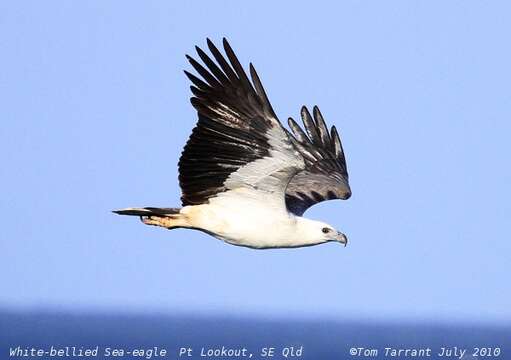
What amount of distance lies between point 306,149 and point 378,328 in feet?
397

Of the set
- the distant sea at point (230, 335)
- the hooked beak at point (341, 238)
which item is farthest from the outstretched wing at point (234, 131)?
the distant sea at point (230, 335)

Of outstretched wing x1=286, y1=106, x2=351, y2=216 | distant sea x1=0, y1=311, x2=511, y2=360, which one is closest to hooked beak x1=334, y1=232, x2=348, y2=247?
outstretched wing x1=286, y1=106, x2=351, y2=216

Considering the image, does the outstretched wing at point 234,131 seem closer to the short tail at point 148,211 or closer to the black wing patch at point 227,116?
the black wing patch at point 227,116

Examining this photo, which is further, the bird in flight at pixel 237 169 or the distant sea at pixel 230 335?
the distant sea at pixel 230 335

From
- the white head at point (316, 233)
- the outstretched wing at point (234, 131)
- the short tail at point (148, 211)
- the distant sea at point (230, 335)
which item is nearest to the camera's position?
the outstretched wing at point (234, 131)

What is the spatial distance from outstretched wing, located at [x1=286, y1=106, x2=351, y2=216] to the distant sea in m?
62.4

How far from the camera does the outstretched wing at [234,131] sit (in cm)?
1549

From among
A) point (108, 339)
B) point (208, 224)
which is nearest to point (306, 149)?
point (208, 224)

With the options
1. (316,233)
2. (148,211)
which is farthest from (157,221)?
(316,233)

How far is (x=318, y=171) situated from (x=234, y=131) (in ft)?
9.82

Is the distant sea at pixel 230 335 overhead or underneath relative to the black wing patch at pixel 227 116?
underneath

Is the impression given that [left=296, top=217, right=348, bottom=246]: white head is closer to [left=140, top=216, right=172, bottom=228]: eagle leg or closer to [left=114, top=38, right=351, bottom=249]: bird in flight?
[left=114, top=38, right=351, bottom=249]: bird in flight

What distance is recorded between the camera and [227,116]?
15.6 meters

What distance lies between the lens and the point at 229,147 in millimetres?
15680
